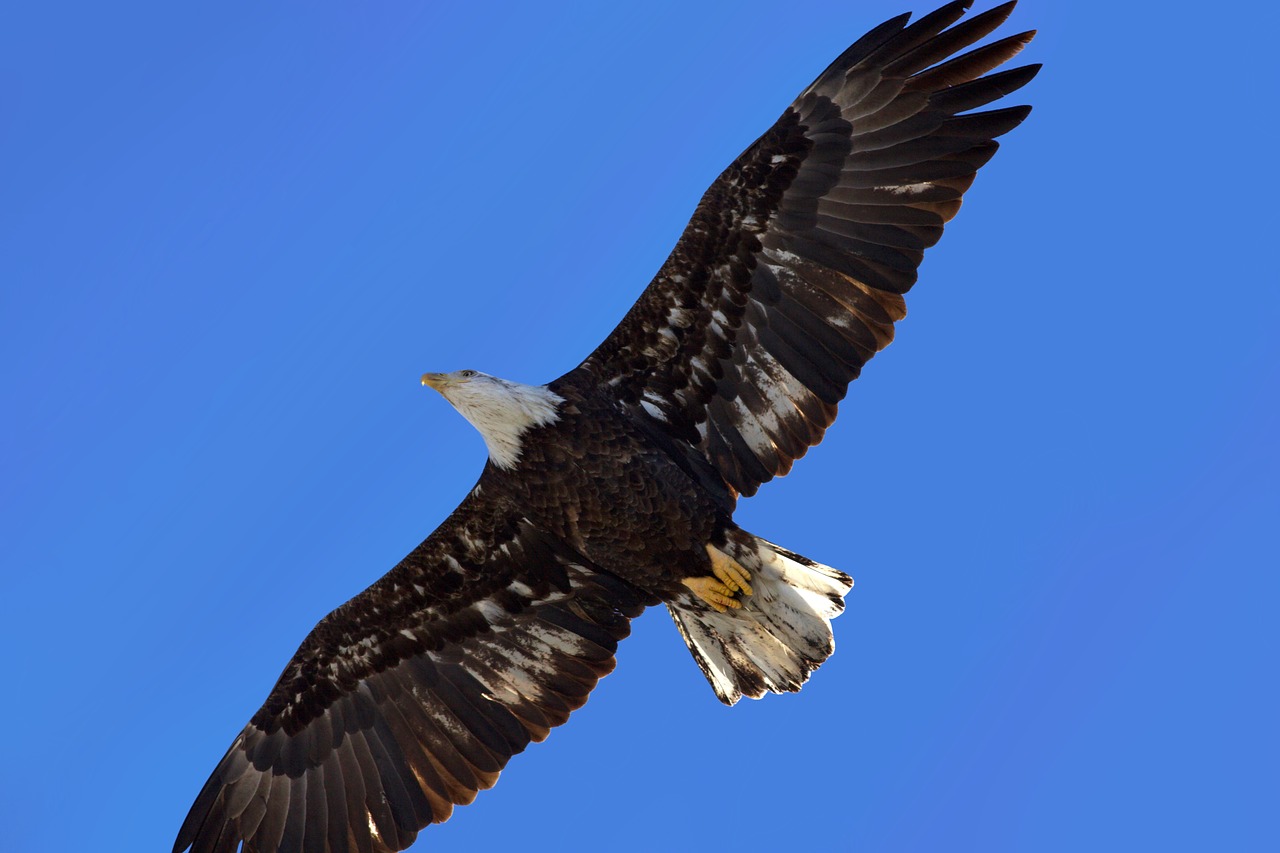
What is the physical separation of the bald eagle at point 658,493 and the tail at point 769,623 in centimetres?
2

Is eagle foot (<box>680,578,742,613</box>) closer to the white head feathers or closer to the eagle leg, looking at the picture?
the eagle leg

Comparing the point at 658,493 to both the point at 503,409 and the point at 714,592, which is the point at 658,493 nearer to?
the point at 714,592

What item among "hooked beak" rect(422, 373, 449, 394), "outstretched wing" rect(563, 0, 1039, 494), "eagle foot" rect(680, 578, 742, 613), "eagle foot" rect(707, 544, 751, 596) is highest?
"outstretched wing" rect(563, 0, 1039, 494)

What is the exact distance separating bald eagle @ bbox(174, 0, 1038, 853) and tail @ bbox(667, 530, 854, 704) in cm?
2

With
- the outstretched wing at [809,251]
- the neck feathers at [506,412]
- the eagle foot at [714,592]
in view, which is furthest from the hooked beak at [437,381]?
the eagle foot at [714,592]

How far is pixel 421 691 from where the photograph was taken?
30.1ft

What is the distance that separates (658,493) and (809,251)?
6.20 feet

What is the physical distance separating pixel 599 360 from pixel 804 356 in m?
1.42

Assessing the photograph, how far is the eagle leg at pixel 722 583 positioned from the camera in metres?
8.31

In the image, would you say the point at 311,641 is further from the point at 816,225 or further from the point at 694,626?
the point at 816,225

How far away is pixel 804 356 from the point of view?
8.39 m

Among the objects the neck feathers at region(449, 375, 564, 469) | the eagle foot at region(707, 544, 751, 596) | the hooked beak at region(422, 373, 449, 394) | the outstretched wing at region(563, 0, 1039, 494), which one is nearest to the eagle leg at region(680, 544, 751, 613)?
the eagle foot at region(707, 544, 751, 596)

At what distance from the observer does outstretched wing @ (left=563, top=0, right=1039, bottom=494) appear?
798cm

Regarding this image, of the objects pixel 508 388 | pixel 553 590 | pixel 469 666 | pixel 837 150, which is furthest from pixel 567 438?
pixel 837 150
